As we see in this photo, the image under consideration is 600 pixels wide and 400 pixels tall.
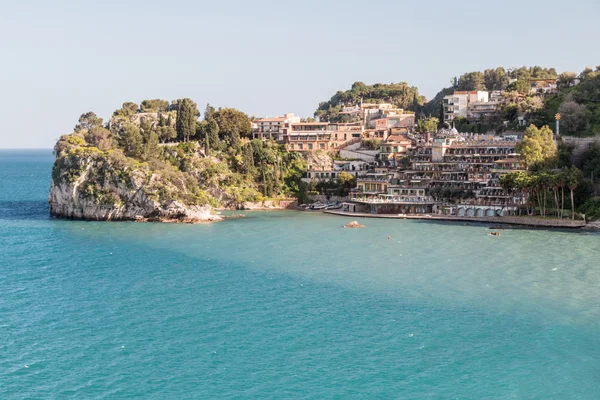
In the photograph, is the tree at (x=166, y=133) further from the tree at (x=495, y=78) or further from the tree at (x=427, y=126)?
the tree at (x=495, y=78)

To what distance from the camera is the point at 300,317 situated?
41.2 metres

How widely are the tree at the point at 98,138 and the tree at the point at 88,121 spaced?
76.7 feet

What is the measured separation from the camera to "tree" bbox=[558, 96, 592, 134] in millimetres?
95562

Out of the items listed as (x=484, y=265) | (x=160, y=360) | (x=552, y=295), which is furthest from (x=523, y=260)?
(x=160, y=360)

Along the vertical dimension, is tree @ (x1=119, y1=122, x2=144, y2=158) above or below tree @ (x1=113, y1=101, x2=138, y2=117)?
below

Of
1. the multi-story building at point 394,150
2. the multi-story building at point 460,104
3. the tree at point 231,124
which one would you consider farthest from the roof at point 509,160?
the tree at point 231,124

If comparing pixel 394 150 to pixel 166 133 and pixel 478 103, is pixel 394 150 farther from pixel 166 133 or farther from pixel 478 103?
pixel 166 133

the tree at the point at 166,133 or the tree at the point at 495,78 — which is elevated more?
the tree at the point at 495,78

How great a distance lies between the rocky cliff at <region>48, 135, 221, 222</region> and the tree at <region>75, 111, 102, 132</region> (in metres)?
42.6

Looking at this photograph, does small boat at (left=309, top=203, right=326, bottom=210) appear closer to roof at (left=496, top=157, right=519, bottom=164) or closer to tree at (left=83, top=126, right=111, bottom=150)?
roof at (left=496, top=157, right=519, bottom=164)

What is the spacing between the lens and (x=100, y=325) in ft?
131

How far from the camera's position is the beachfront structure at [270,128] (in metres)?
115

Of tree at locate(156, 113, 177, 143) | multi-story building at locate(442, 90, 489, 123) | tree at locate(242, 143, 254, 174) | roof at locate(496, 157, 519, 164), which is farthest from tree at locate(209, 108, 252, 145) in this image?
roof at locate(496, 157, 519, 164)

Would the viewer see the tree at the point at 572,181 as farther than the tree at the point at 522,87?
No
